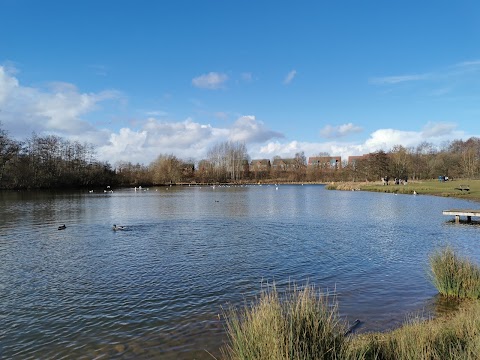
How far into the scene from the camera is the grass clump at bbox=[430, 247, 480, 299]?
10.5 meters

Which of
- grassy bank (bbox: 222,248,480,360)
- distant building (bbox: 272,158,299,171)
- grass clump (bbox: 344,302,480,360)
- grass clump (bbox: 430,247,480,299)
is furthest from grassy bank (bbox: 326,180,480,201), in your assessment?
distant building (bbox: 272,158,299,171)

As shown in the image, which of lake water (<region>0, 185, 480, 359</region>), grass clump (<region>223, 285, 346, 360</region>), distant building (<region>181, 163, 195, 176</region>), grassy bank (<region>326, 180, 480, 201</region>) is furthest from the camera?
distant building (<region>181, 163, 195, 176</region>)

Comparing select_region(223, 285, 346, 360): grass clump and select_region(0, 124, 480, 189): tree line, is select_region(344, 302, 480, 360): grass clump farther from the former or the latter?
select_region(0, 124, 480, 189): tree line

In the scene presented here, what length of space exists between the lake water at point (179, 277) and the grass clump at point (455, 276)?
21.9 inches

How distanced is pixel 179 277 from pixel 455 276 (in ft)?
31.5

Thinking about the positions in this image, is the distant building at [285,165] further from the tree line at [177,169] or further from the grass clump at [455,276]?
the grass clump at [455,276]

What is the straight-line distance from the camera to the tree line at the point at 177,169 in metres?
89.6

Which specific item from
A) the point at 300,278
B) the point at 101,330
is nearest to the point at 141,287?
the point at 101,330

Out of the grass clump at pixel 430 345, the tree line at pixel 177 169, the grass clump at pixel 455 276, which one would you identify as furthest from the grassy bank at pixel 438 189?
the grass clump at pixel 430 345

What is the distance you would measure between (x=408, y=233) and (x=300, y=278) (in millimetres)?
13839

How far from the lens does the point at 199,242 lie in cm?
2134

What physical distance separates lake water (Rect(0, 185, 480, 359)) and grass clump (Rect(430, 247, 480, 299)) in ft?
1.82

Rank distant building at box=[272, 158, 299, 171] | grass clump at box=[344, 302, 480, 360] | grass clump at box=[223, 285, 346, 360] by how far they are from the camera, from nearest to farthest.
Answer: grass clump at box=[223, 285, 346, 360] → grass clump at box=[344, 302, 480, 360] → distant building at box=[272, 158, 299, 171]

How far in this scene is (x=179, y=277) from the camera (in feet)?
45.3
